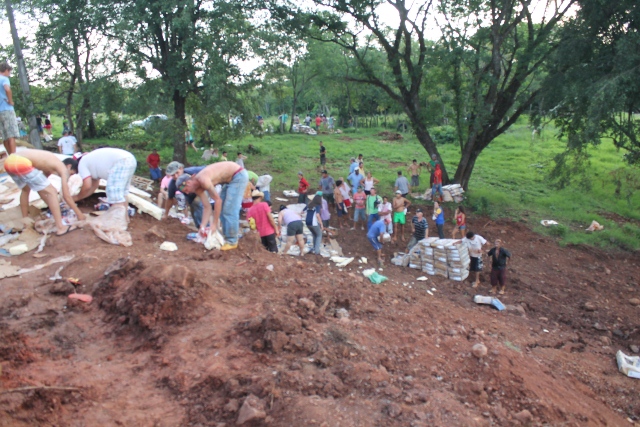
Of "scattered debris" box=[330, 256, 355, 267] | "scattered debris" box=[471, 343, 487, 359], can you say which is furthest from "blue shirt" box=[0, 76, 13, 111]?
"scattered debris" box=[471, 343, 487, 359]

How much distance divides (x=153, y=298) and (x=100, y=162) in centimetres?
345

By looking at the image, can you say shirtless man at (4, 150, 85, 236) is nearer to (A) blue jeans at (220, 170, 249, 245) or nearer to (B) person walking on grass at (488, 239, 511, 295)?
(A) blue jeans at (220, 170, 249, 245)

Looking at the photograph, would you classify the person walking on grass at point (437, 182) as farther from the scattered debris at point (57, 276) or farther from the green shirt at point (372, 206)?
the scattered debris at point (57, 276)

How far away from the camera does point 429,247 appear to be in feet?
32.7

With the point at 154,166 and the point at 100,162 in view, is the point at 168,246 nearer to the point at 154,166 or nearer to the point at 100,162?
the point at 100,162

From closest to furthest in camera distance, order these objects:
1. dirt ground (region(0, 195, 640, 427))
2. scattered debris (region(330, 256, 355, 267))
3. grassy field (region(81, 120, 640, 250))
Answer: dirt ground (region(0, 195, 640, 427)), scattered debris (region(330, 256, 355, 267)), grassy field (region(81, 120, 640, 250))

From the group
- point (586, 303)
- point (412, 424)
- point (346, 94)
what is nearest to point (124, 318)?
point (412, 424)

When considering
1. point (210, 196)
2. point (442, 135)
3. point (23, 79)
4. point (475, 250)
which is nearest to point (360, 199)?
point (475, 250)

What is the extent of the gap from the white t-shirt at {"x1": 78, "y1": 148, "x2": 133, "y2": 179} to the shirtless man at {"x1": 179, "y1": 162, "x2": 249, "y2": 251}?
142 centimetres

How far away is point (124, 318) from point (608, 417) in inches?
198

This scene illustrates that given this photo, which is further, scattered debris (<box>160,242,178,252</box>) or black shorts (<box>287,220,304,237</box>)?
black shorts (<box>287,220,304,237</box>)

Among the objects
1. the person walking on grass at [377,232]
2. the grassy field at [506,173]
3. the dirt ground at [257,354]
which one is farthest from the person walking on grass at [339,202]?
the dirt ground at [257,354]

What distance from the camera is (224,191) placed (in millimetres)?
7391

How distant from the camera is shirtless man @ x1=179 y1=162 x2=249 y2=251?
6.54 metres
